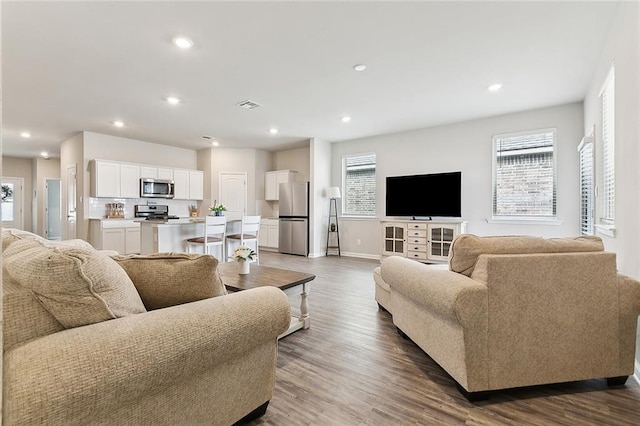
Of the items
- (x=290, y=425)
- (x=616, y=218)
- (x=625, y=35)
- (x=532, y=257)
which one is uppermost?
(x=625, y=35)

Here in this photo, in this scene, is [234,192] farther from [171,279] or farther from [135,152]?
[171,279]

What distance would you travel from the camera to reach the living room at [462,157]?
2.35 meters

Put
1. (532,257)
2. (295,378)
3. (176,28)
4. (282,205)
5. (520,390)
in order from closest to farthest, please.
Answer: (532,257) < (520,390) < (295,378) < (176,28) < (282,205)

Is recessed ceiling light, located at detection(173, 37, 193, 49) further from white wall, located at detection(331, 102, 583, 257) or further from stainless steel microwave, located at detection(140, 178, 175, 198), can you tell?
stainless steel microwave, located at detection(140, 178, 175, 198)

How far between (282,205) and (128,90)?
A: 4.01m

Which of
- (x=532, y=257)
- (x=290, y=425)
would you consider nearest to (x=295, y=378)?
(x=290, y=425)

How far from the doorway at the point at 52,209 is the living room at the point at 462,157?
27cm

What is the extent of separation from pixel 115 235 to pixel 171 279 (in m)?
5.76

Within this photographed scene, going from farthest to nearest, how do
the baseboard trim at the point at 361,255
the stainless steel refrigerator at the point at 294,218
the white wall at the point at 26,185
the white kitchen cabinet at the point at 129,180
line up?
the white wall at the point at 26,185 < the stainless steel refrigerator at the point at 294,218 < the baseboard trim at the point at 361,255 < the white kitchen cabinet at the point at 129,180

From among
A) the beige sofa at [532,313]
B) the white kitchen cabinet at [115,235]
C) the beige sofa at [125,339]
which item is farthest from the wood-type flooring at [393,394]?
the white kitchen cabinet at [115,235]

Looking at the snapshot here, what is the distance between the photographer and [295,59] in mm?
3336

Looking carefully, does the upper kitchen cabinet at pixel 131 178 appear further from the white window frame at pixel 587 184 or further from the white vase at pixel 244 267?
the white window frame at pixel 587 184

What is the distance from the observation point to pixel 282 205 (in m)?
7.58

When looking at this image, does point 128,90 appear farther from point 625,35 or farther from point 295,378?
point 625,35
